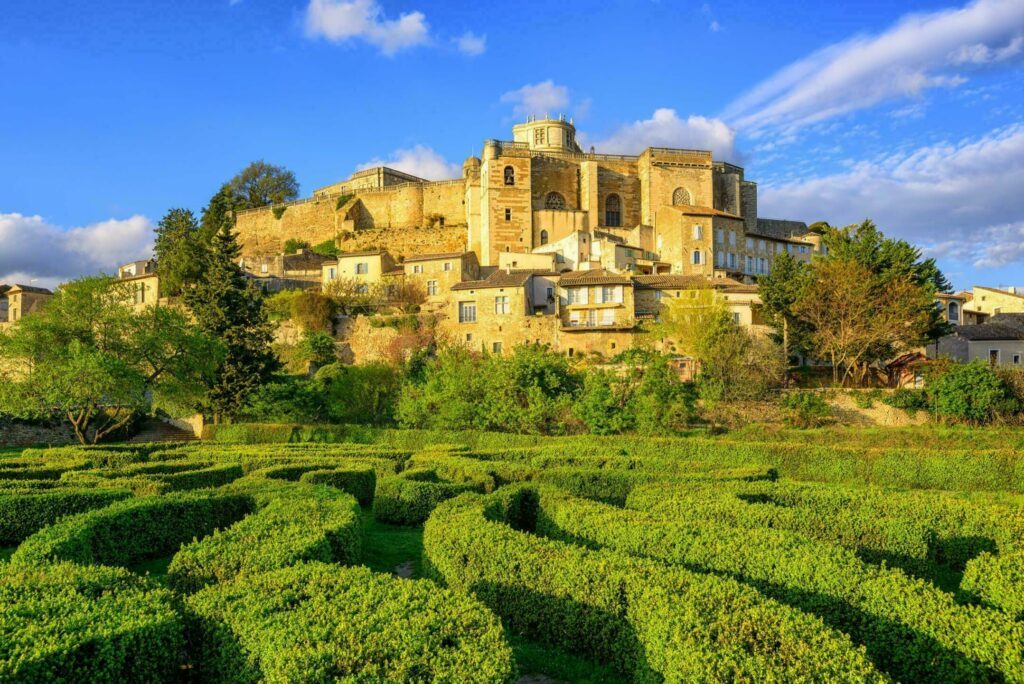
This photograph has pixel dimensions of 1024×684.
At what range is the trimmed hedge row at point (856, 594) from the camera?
317 inches

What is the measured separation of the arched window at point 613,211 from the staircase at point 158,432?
47.4 metres

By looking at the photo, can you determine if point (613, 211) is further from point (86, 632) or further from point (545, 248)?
point (86, 632)

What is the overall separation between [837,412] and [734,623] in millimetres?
37363

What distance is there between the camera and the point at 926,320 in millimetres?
40906

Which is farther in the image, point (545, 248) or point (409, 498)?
point (545, 248)

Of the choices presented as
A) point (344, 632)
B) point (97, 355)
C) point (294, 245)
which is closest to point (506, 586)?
point (344, 632)

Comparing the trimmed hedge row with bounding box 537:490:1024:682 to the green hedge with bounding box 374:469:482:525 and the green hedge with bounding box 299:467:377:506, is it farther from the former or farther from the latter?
the green hedge with bounding box 299:467:377:506

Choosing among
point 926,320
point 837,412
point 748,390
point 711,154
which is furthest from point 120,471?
point 711,154

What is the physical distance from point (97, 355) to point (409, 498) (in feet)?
66.3

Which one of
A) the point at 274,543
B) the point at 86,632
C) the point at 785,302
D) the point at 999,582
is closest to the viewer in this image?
the point at 86,632

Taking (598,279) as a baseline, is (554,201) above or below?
above

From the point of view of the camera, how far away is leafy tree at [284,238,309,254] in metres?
83.5

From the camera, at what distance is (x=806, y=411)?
40.4 metres

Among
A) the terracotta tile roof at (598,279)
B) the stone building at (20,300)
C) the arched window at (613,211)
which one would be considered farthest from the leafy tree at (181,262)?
the arched window at (613,211)
